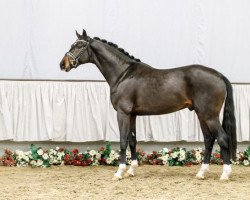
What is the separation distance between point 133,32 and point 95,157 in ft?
6.23

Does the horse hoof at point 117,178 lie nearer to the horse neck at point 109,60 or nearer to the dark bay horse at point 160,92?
the dark bay horse at point 160,92

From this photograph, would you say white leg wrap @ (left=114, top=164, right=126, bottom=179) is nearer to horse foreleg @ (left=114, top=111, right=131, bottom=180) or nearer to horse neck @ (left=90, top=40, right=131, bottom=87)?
horse foreleg @ (left=114, top=111, right=131, bottom=180)

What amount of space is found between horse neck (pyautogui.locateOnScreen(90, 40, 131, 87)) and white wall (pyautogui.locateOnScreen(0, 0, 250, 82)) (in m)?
1.25

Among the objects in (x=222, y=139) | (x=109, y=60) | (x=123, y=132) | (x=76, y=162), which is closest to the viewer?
(x=222, y=139)

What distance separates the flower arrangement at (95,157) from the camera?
6.07m

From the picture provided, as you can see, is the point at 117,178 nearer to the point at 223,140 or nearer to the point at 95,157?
the point at 223,140

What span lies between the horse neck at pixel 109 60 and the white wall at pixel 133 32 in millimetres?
1250

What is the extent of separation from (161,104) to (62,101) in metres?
1.79

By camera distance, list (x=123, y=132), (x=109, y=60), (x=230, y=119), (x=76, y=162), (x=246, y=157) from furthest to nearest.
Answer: (x=246, y=157)
(x=76, y=162)
(x=109, y=60)
(x=123, y=132)
(x=230, y=119)

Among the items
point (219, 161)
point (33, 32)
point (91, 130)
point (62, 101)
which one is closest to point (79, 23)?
point (33, 32)

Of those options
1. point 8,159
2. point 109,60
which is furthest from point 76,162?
point 109,60

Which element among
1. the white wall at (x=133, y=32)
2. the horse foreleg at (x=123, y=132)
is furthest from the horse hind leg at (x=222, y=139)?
the white wall at (x=133, y=32)

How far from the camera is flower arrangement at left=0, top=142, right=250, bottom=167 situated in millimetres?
6074

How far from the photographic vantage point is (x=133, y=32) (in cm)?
645
